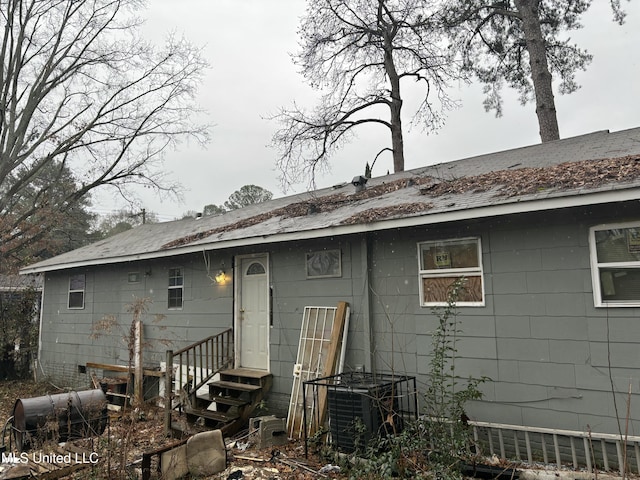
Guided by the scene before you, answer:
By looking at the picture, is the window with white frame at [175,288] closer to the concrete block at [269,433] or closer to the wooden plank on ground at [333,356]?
the concrete block at [269,433]

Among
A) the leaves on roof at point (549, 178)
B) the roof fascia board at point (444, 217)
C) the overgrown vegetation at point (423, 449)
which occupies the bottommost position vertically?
the overgrown vegetation at point (423, 449)

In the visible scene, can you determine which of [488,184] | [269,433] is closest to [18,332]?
[269,433]

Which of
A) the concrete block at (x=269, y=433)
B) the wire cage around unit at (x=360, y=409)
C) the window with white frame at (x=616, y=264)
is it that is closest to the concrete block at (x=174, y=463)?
the concrete block at (x=269, y=433)

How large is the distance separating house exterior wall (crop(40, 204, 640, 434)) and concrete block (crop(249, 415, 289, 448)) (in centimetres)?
86

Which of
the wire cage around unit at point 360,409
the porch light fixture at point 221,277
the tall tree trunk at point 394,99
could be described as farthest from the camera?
the tall tree trunk at point 394,99

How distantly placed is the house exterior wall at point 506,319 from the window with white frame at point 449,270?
3.7 inches

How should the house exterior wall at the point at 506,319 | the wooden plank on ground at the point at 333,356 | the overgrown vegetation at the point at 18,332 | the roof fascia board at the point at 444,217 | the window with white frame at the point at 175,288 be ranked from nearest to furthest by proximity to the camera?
1. the roof fascia board at the point at 444,217
2. the house exterior wall at the point at 506,319
3. the wooden plank on ground at the point at 333,356
4. the window with white frame at the point at 175,288
5. the overgrown vegetation at the point at 18,332

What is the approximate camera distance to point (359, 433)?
16.2 feet

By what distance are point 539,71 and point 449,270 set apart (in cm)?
917

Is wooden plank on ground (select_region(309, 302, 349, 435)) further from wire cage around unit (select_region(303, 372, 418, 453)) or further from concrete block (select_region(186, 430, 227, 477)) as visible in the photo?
concrete block (select_region(186, 430, 227, 477))

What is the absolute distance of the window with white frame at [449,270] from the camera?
548 cm

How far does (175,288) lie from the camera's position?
9.02 metres

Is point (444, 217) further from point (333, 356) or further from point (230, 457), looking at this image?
point (230, 457)

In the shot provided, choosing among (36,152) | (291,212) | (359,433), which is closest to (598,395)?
(359,433)
